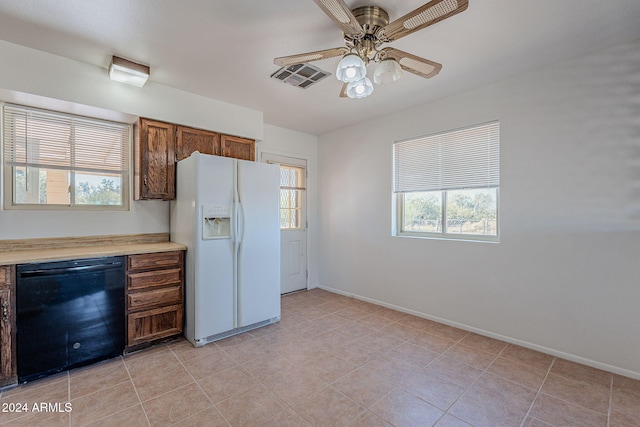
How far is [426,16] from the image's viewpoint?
5.01ft

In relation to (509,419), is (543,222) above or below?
above

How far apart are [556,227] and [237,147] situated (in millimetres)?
3424

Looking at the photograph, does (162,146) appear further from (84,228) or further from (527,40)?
(527,40)

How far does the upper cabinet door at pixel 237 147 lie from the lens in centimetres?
354

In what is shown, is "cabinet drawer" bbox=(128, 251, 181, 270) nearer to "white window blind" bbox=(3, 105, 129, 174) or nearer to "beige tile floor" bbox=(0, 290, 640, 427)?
"beige tile floor" bbox=(0, 290, 640, 427)

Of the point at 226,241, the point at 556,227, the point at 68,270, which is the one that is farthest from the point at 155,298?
the point at 556,227

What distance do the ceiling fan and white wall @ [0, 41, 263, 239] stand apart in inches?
66.0

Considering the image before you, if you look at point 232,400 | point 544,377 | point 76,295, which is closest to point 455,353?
point 544,377

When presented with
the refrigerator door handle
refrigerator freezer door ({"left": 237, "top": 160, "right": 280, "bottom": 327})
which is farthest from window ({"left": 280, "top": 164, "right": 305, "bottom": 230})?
the refrigerator door handle

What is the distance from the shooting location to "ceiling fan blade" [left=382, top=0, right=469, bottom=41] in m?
1.41

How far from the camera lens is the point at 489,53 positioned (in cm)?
241

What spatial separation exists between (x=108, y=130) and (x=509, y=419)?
4212 millimetres

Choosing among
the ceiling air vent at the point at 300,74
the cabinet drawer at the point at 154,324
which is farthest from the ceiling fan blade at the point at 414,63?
the cabinet drawer at the point at 154,324

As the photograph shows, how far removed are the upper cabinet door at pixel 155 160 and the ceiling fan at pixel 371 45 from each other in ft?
5.68
